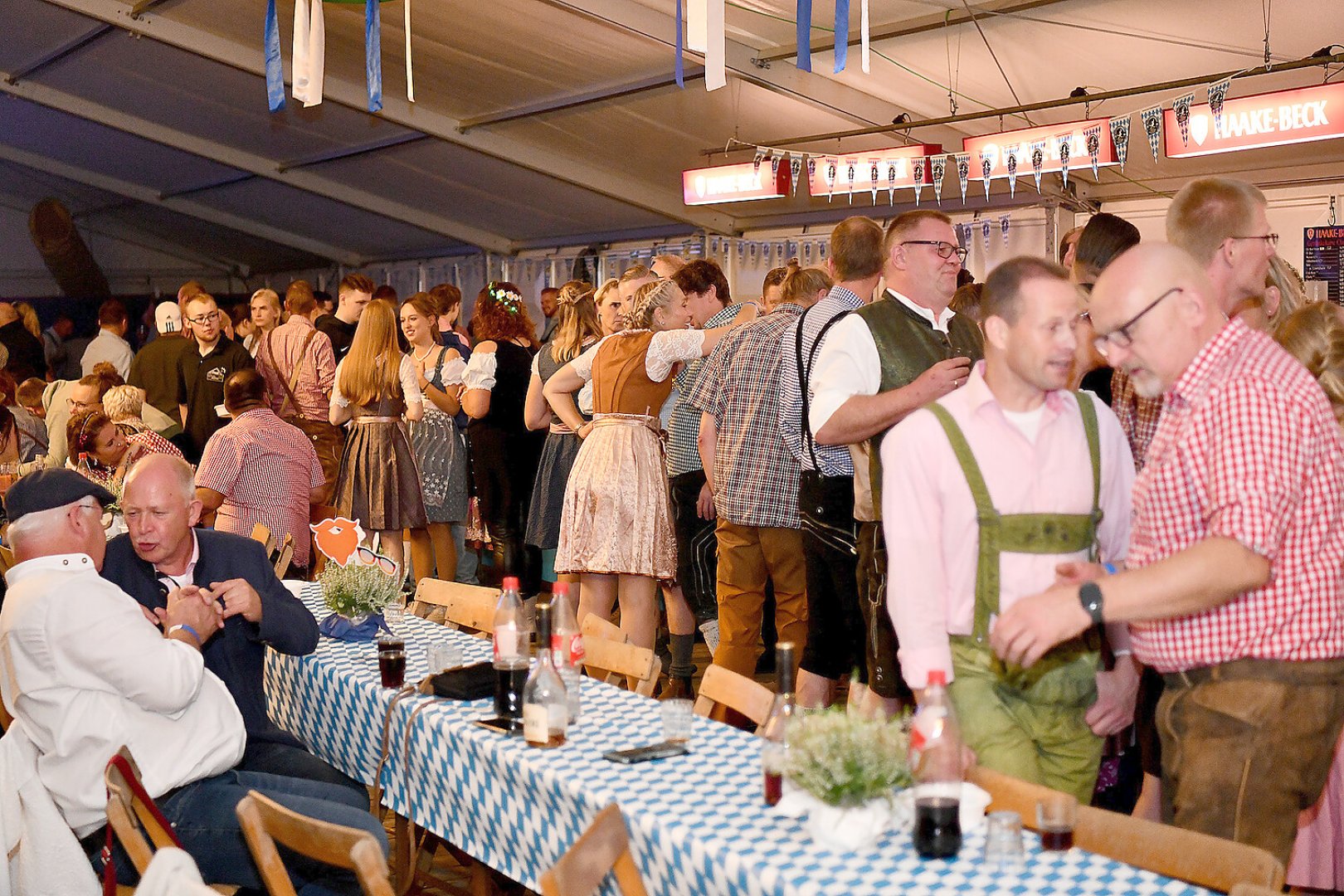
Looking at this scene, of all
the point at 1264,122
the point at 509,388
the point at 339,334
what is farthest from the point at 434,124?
the point at 1264,122

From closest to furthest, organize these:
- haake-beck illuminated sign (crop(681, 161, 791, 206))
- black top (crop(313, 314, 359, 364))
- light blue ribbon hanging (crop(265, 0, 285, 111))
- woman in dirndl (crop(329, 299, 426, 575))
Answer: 1. light blue ribbon hanging (crop(265, 0, 285, 111))
2. woman in dirndl (crop(329, 299, 426, 575))
3. black top (crop(313, 314, 359, 364))
4. haake-beck illuminated sign (crop(681, 161, 791, 206))

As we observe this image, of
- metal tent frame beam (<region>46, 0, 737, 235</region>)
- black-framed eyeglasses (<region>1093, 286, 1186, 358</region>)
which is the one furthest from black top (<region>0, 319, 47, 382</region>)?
black-framed eyeglasses (<region>1093, 286, 1186, 358</region>)

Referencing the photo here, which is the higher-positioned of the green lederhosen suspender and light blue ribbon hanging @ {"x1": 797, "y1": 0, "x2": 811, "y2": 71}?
light blue ribbon hanging @ {"x1": 797, "y1": 0, "x2": 811, "y2": 71}

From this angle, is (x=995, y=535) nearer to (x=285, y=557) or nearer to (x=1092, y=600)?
(x=1092, y=600)

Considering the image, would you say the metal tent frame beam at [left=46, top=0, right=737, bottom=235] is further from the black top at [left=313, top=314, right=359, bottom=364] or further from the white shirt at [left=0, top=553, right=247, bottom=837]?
the white shirt at [left=0, top=553, right=247, bottom=837]

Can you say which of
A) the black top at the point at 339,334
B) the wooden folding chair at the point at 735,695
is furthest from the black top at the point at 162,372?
the wooden folding chair at the point at 735,695

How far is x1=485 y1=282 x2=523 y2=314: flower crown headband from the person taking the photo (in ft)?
21.2

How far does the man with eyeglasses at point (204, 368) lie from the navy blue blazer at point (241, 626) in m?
4.00

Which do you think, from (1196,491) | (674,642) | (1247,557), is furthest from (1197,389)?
(674,642)

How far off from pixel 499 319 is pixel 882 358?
11.2 ft

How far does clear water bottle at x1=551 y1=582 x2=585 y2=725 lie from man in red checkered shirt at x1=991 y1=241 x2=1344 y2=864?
0.92 metres

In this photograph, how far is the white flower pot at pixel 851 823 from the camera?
72.9 inches

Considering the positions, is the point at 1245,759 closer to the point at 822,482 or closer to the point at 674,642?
the point at 822,482

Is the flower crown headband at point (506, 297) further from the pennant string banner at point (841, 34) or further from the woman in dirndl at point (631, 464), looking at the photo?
the pennant string banner at point (841, 34)
